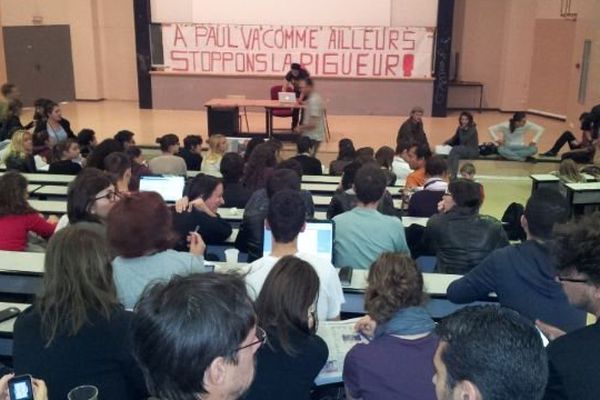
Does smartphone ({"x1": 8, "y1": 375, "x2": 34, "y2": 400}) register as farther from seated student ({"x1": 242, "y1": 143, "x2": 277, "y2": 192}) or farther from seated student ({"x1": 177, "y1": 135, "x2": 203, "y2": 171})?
seated student ({"x1": 177, "y1": 135, "x2": 203, "y2": 171})

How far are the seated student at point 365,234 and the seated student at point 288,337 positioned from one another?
A: 4.56ft

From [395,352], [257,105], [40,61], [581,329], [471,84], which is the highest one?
[40,61]

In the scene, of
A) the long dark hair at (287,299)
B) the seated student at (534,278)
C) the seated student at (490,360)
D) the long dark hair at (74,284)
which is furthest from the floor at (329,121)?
the seated student at (490,360)

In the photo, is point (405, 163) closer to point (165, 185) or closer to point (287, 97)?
point (165, 185)

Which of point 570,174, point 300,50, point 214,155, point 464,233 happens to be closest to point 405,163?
point 570,174

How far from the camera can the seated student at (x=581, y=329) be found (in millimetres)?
1652

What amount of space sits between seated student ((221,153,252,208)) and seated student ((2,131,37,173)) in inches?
102

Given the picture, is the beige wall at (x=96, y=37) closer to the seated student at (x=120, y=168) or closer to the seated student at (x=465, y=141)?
the seated student at (x=465, y=141)

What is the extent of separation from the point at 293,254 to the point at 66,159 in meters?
4.26

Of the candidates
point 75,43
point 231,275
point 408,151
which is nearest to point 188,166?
point 408,151

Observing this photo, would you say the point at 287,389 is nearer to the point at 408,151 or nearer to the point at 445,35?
the point at 408,151

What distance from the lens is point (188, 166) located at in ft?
22.9

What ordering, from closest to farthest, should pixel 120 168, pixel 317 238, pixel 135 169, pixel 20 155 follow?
pixel 317 238 → pixel 120 168 → pixel 135 169 → pixel 20 155

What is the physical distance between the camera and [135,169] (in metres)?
5.66
